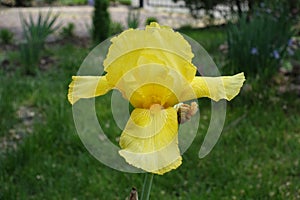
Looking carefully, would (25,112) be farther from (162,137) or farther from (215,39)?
(162,137)

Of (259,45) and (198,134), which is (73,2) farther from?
(198,134)

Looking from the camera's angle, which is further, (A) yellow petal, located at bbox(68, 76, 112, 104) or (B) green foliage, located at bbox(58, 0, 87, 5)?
(B) green foliage, located at bbox(58, 0, 87, 5)

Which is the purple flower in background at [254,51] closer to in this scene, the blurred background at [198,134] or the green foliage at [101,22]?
the blurred background at [198,134]

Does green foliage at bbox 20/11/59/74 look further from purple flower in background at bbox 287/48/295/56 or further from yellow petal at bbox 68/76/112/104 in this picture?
yellow petal at bbox 68/76/112/104

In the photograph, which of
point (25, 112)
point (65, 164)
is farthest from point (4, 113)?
point (65, 164)

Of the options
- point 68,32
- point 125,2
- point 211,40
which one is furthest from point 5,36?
point 125,2

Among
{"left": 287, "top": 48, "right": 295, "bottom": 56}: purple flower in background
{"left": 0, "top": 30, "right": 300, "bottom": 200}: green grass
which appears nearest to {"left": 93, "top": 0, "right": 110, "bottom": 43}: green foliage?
{"left": 0, "top": 30, "right": 300, "bottom": 200}: green grass
